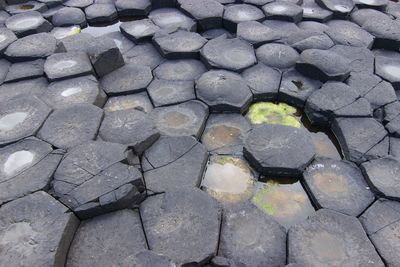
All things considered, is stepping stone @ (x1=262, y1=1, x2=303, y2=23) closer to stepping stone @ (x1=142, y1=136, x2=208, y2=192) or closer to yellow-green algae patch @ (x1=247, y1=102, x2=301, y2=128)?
yellow-green algae patch @ (x1=247, y1=102, x2=301, y2=128)

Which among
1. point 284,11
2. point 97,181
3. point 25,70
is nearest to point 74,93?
point 25,70

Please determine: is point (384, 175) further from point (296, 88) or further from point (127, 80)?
point (127, 80)

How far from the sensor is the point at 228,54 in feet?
9.32

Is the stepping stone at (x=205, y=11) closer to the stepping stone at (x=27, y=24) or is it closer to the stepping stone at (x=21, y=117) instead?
the stepping stone at (x=27, y=24)

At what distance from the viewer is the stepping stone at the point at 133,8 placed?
11.7 ft

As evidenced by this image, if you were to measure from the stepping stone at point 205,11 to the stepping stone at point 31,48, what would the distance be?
133 centimetres

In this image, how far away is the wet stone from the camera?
6.16 feet

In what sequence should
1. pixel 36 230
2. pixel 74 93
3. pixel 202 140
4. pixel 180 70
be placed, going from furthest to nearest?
pixel 180 70, pixel 74 93, pixel 202 140, pixel 36 230

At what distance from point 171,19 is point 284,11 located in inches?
44.2

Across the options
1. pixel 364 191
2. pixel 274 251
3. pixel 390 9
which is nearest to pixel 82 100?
pixel 274 251

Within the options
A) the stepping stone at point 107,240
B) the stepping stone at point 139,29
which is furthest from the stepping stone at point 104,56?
the stepping stone at point 107,240

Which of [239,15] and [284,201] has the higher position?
[239,15]

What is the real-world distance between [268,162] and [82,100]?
52.6 inches

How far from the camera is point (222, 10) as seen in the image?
135 inches
